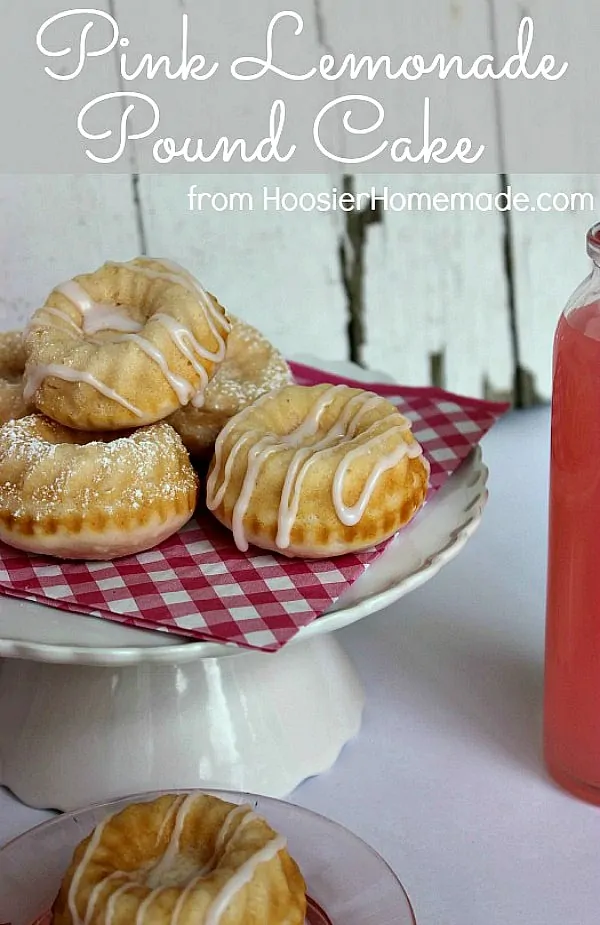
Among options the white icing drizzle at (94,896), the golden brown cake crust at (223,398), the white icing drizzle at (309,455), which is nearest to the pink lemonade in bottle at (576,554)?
the white icing drizzle at (309,455)

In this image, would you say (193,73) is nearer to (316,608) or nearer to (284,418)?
(284,418)

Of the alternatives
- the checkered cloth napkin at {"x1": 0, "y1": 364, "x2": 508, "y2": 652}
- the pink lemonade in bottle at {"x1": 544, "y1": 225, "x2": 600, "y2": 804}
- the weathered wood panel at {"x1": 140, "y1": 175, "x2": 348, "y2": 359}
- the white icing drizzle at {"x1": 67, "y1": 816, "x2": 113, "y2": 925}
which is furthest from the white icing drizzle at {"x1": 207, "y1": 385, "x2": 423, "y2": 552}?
the weathered wood panel at {"x1": 140, "y1": 175, "x2": 348, "y2": 359}

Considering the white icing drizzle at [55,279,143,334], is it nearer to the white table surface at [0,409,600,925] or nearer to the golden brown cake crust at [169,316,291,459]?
the golden brown cake crust at [169,316,291,459]

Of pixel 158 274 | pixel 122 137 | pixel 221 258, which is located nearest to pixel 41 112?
pixel 122 137

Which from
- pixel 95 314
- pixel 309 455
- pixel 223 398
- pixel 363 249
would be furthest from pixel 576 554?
pixel 363 249

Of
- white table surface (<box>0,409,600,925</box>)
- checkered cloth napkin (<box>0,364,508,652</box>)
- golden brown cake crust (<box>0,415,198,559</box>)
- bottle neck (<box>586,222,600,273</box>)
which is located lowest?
white table surface (<box>0,409,600,925</box>)

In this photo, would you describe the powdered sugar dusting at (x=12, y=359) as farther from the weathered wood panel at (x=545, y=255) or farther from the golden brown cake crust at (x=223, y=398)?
the weathered wood panel at (x=545, y=255)
